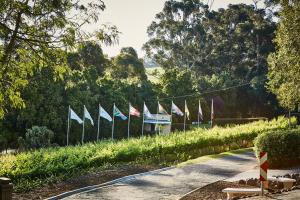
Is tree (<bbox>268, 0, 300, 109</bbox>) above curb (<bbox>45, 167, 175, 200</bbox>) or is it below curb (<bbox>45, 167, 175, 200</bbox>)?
above

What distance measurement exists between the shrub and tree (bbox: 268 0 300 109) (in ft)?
68.3

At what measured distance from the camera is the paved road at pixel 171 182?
14805mm

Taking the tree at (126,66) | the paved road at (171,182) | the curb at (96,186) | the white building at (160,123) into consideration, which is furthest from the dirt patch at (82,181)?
the tree at (126,66)

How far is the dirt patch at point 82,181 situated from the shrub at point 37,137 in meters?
21.4

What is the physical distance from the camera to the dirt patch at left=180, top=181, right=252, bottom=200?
1452 cm

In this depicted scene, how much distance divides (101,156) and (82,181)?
15.6ft

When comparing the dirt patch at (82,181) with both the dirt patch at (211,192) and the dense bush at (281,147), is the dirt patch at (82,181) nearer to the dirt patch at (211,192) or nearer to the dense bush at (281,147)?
the dirt patch at (211,192)

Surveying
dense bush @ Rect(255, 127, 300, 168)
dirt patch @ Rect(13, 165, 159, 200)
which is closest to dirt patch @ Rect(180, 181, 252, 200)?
dirt patch @ Rect(13, 165, 159, 200)

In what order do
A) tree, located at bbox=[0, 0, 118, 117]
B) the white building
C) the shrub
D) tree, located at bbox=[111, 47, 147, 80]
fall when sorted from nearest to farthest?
tree, located at bbox=[0, 0, 118, 117]
the shrub
the white building
tree, located at bbox=[111, 47, 147, 80]

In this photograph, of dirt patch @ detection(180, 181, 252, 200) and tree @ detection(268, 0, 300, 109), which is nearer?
dirt patch @ detection(180, 181, 252, 200)

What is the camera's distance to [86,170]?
19.7m

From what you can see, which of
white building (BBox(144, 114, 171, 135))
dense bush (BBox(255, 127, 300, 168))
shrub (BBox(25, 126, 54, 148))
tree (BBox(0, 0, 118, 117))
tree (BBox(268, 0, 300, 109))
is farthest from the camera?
white building (BBox(144, 114, 171, 135))

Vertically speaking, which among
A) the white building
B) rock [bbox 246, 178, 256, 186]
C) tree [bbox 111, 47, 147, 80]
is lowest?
rock [bbox 246, 178, 256, 186]

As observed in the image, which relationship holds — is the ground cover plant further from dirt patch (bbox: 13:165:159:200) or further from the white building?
the white building
